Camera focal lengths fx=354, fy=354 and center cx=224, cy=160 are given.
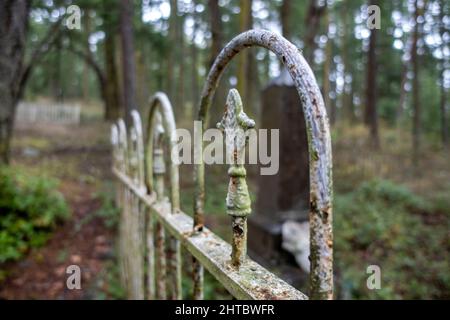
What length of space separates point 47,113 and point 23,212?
64.7 ft

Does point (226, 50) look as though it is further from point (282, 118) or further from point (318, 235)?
point (282, 118)

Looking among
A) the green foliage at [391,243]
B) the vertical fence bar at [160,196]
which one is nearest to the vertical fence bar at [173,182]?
the vertical fence bar at [160,196]

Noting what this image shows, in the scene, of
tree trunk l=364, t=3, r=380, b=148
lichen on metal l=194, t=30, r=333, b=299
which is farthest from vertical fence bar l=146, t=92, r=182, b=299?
tree trunk l=364, t=3, r=380, b=148

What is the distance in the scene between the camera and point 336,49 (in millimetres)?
22766

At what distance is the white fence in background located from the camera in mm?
21562

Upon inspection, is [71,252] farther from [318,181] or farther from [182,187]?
[318,181]

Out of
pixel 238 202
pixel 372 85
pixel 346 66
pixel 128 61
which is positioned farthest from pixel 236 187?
pixel 346 66

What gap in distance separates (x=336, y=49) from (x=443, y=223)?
18122 mm

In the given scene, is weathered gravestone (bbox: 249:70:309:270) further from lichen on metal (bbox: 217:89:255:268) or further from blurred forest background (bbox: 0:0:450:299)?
lichen on metal (bbox: 217:89:255:268)

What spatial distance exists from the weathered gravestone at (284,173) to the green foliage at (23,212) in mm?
2966

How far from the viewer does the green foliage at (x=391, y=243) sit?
4.59 meters

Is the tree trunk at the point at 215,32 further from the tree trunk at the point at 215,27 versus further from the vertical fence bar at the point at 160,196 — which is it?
the vertical fence bar at the point at 160,196

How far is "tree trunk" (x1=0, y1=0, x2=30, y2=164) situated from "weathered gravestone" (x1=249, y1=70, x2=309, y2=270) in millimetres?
3316
